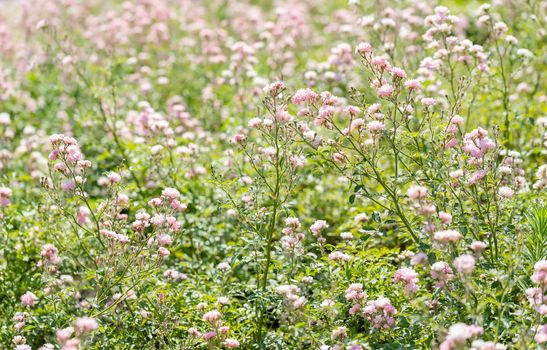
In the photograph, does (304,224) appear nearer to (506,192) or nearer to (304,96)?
(304,96)

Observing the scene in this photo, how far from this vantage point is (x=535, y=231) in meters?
4.18

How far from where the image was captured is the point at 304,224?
5938 millimetres

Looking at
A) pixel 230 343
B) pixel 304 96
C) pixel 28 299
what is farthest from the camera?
pixel 28 299

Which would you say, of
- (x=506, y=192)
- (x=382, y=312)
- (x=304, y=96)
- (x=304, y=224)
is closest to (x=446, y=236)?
(x=382, y=312)

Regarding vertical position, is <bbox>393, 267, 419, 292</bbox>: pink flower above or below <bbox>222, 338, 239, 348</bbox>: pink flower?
above

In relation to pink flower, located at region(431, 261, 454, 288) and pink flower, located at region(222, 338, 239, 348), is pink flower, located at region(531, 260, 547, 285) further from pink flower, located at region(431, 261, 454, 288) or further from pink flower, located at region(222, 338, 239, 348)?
pink flower, located at region(222, 338, 239, 348)

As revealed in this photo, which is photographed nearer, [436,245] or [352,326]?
[436,245]

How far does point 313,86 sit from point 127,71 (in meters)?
3.79

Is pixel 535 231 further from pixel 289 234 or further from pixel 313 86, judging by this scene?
pixel 313 86

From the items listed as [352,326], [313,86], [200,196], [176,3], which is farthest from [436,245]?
[176,3]

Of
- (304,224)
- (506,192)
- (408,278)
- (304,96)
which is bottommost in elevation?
(408,278)

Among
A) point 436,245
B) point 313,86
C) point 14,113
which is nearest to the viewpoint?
point 436,245

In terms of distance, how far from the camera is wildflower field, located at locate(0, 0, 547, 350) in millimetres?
3830

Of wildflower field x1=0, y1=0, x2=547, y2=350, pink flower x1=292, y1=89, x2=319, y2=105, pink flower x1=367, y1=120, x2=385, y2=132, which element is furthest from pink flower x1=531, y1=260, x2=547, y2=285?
pink flower x1=292, y1=89, x2=319, y2=105
